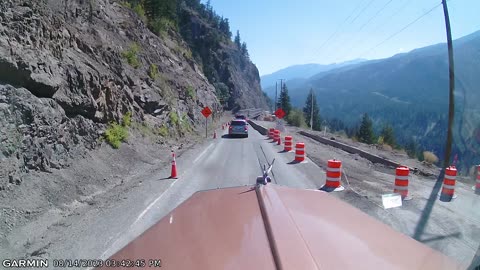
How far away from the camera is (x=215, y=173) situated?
1494 centimetres

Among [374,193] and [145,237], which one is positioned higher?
[145,237]

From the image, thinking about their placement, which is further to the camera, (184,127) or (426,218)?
(184,127)

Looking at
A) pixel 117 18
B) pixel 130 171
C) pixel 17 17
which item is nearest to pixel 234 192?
pixel 17 17

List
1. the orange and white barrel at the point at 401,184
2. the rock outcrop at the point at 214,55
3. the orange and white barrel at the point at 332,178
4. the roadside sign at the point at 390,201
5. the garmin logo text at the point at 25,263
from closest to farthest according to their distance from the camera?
the garmin logo text at the point at 25,263 → the roadside sign at the point at 390,201 → the orange and white barrel at the point at 401,184 → the orange and white barrel at the point at 332,178 → the rock outcrop at the point at 214,55

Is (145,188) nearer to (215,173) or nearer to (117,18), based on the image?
(215,173)

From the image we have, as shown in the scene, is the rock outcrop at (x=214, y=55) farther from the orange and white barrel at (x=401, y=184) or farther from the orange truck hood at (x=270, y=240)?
the orange truck hood at (x=270, y=240)

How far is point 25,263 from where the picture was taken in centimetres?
573

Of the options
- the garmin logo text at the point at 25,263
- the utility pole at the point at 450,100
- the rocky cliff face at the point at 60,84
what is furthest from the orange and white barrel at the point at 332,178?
the garmin logo text at the point at 25,263

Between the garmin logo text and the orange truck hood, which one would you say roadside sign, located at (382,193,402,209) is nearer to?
the orange truck hood

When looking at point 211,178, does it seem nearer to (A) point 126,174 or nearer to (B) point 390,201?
(A) point 126,174

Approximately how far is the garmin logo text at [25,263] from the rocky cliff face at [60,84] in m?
3.10

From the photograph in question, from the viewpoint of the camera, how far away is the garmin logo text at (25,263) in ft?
18.3

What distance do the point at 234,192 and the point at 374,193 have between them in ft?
30.8

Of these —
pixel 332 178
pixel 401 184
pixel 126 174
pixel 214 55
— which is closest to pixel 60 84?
pixel 126 174
